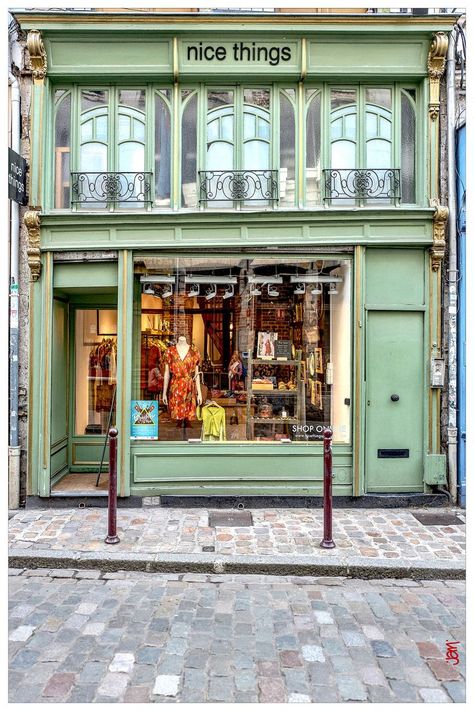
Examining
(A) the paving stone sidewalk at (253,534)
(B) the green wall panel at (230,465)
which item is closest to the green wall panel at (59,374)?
(A) the paving stone sidewalk at (253,534)

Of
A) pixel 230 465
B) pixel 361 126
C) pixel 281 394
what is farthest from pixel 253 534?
pixel 361 126

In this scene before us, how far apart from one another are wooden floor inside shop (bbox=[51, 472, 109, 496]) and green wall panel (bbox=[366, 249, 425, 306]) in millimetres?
5194

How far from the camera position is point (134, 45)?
22.9 feet

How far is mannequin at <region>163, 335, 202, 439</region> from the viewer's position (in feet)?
24.7

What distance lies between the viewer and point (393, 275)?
7273 mm

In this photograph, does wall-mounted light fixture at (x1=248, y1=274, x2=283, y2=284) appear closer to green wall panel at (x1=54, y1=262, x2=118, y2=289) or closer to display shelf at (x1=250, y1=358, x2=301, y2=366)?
display shelf at (x1=250, y1=358, x2=301, y2=366)

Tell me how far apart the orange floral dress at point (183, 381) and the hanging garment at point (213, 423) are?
193mm

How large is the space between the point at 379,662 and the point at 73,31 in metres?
8.53

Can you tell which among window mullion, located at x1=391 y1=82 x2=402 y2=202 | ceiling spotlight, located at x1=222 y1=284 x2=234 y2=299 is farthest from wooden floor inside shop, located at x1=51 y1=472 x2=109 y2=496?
window mullion, located at x1=391 y1=82 x2=402 y2=202

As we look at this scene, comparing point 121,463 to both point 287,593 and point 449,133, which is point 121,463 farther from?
point 449,133

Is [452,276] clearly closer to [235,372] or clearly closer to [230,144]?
[235,372]

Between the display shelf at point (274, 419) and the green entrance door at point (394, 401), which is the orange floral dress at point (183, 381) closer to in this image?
the display shelf at point (274, 419)

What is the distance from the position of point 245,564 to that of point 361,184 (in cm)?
568

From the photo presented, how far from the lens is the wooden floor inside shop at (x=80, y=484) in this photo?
7.20 metres
